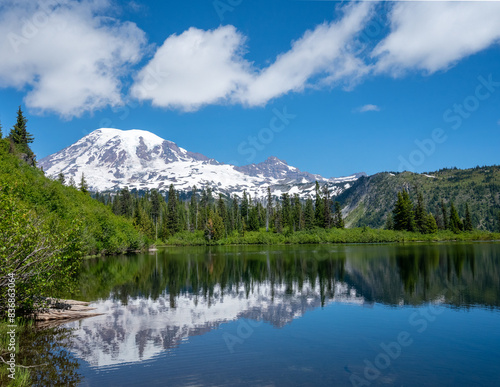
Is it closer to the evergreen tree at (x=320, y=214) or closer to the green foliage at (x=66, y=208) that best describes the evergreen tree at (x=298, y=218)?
the evergreen tree at (x=320, y=214)

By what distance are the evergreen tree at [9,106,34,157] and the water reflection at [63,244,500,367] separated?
79.9 metres

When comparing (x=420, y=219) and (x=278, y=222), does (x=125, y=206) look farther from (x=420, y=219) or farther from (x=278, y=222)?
(x=420, y=219)

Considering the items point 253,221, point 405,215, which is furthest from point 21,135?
point 405,215

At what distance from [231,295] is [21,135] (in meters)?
110

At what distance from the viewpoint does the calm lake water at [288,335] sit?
15.6 meters

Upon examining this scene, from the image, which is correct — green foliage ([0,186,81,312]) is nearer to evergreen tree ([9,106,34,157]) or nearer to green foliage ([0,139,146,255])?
green foliage ([0,139,146,255])

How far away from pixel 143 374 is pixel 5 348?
7.31 meters

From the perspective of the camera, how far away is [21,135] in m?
115

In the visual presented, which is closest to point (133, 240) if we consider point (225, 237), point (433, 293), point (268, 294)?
point (225, 237)

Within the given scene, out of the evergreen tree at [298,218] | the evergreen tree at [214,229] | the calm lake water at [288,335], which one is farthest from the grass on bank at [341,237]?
the calm lake water at [288,335]

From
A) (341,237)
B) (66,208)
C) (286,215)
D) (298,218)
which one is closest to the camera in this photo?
(66,208)

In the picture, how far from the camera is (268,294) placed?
34.4m

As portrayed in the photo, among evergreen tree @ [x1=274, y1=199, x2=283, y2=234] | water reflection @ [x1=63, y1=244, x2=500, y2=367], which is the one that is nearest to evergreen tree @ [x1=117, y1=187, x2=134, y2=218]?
evergreen tree @ [x1=274, y1=199, x2=283, y2=234]

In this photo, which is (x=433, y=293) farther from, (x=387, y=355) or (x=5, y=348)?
(x=5, y=348)
